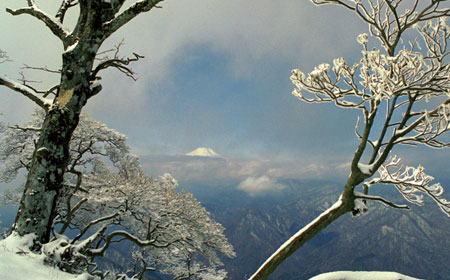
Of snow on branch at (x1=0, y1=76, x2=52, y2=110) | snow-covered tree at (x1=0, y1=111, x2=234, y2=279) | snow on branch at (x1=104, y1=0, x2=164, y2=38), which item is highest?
snow on branch at (x1=104, y1=0, x2=164, y2=38)

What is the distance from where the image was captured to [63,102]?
4.22m

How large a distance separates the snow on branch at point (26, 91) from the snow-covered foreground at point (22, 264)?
219 cm

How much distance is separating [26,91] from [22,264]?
3.08 m

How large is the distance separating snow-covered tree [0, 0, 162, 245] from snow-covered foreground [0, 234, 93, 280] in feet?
0.71

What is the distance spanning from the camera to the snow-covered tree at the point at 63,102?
403 cm

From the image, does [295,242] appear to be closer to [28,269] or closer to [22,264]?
[28,269]

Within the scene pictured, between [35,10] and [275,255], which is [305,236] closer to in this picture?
[275,255]

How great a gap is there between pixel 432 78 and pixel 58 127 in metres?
5.80

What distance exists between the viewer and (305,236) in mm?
3613

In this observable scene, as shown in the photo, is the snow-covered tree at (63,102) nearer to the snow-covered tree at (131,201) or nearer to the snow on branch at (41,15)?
the snow on branch at (41,15)

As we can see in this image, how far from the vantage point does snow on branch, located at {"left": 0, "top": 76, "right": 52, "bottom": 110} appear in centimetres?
447

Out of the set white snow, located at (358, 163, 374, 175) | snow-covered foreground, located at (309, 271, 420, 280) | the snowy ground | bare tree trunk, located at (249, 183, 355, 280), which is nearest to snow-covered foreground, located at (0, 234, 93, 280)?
the snowy ground

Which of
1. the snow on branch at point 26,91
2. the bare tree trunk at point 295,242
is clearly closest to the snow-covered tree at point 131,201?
the snow on branch at point 26,91

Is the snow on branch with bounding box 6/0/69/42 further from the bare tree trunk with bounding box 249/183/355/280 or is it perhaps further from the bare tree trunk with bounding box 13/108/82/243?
the bare tree trunk with bounding box 249/183/355/280
